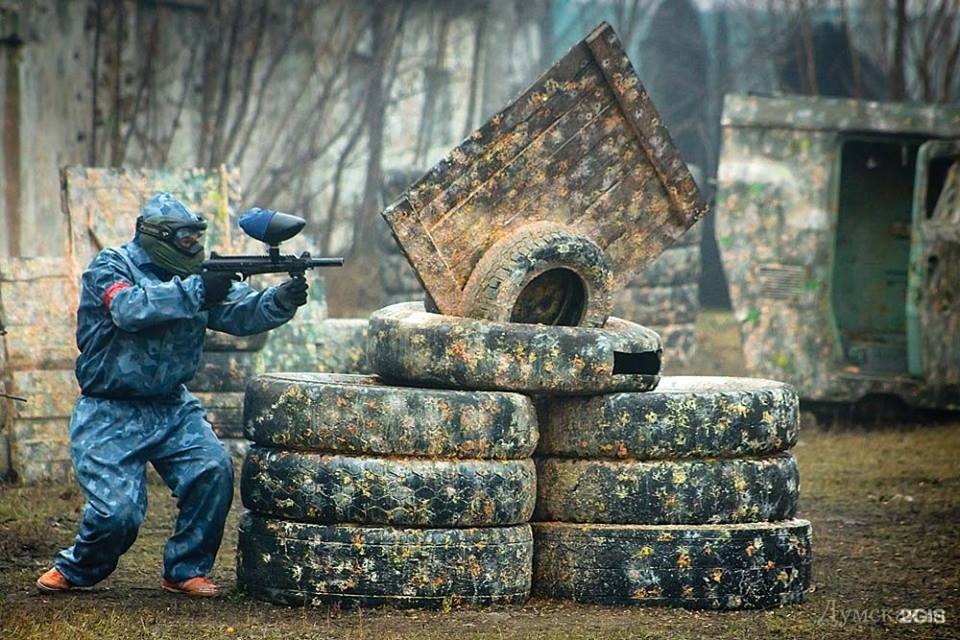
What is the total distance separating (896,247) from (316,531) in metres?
7.25

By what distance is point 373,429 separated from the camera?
536cm

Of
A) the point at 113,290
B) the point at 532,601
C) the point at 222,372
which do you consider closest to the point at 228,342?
the point at 222,372

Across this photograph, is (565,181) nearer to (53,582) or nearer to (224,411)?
(53,582)

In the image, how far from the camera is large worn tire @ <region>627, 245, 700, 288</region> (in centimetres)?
1291

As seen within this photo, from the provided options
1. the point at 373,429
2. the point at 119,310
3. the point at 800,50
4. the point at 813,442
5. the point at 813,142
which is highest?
the point at 800,50

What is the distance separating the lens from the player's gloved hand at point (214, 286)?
5730 mm

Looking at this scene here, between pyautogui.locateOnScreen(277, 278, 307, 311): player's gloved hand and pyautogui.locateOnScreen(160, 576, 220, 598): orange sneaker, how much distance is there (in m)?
1.06

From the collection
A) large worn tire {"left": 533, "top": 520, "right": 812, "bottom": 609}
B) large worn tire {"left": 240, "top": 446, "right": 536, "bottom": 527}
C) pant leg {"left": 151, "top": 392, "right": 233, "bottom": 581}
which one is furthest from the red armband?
large worn tire {"left": 533, "top": 520, "right": 812, "bottom": 609}

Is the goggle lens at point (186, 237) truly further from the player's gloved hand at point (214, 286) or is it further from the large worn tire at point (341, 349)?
the large worn tire at point (341, 349)

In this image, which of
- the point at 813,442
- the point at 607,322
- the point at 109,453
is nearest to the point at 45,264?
the point at 109,453

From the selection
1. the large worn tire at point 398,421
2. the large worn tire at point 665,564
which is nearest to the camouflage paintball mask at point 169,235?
the large worn tire at point 398,421

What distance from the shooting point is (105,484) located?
5590 millimetres

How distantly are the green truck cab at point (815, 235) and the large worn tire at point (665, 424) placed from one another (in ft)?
15.9

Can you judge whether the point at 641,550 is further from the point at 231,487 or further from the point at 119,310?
the point at 119,310
